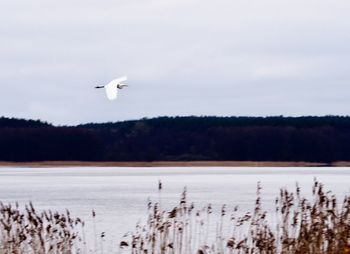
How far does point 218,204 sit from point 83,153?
5182 cm

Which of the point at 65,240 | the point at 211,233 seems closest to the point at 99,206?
the point at 211,233

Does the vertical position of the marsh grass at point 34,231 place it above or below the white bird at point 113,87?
below

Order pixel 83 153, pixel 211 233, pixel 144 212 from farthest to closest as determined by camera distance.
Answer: pixel 83 153
pixel 144 212
pixel 211 233

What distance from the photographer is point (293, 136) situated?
83.3m

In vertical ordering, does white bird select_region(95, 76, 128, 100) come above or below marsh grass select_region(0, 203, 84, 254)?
above

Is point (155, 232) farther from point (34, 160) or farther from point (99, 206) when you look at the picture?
point (34, 160)

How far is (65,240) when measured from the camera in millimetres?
9945

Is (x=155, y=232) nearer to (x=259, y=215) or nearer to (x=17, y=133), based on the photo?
(x=259, y=215)

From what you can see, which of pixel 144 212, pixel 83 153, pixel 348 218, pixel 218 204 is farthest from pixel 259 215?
pixel 83 153

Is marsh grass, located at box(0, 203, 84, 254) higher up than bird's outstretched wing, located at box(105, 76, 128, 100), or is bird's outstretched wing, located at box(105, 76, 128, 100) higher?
bird's outstretched wing, located at box(105, 76, 128, 100)

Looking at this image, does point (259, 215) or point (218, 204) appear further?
point (218, 204)

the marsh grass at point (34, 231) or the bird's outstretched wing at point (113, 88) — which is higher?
the bird's outstretched wing at point (113, 88)

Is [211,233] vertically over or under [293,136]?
under

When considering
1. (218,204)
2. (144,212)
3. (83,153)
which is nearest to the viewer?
(144,212)
